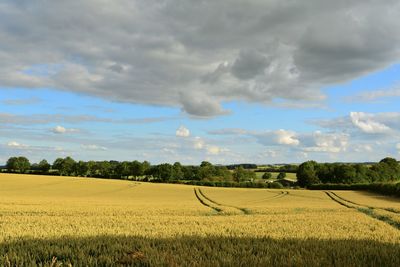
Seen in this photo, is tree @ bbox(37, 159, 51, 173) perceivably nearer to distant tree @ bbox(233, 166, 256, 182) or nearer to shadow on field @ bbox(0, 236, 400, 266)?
distant tree @ bbox(233, 166, 256, 182)

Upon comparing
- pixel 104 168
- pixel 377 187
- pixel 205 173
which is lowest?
pixel 377 187

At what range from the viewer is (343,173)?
131500 mm

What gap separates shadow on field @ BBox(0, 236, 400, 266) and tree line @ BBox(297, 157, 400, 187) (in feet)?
414

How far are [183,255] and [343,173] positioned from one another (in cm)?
13332

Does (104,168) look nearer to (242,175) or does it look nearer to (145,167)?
(145,167)

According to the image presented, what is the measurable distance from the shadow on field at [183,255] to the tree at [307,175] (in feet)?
417

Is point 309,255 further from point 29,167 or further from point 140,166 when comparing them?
point 29,167

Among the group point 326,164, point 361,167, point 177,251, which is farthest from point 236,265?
point 326,164

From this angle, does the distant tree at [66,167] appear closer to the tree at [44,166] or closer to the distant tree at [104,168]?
the tree at [44,166]

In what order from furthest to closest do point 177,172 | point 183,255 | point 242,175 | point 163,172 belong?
point 242,175
point 177,172
point 163,172
point 183,255

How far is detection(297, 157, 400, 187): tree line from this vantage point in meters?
130

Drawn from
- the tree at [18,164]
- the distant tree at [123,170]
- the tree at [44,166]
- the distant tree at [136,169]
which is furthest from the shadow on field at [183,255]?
the tree at [18,164]

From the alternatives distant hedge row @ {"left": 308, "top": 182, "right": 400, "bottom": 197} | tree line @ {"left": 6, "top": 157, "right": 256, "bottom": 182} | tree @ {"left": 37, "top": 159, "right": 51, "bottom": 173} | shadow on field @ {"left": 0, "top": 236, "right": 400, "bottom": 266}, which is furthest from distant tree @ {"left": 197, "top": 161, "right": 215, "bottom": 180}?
shadow on field @ {"left": 0, "top": 236, "right": 400, "bottom": 266}

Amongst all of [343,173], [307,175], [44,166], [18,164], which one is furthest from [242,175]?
[18,164]
